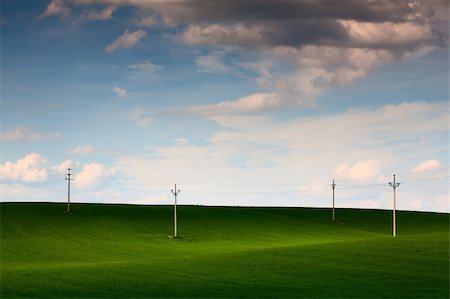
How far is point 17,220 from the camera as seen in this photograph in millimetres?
83250

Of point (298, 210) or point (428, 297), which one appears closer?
point (428, 297)

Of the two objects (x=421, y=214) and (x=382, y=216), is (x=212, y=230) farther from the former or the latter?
(x=421, y=214)

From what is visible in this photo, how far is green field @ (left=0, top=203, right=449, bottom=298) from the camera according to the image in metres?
36.4

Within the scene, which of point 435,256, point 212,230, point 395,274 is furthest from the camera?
point 212,230

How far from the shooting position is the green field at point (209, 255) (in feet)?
119

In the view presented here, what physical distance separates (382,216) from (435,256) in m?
61.2

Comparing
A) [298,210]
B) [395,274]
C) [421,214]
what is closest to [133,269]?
[395,274]

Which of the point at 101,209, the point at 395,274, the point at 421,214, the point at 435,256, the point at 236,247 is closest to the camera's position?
the point at 395,274

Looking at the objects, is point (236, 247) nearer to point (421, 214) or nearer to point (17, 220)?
point (17, 220)

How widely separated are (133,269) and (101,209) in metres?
54.2

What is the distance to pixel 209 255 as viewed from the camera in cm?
5197

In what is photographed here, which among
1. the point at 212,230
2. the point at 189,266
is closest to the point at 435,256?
the point at 189,266

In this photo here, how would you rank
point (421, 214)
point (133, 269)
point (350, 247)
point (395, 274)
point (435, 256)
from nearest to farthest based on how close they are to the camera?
point (395, 274), point (133, 269), point (435, 256), point (350, 247), point (421, 214)

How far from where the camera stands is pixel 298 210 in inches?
4336
